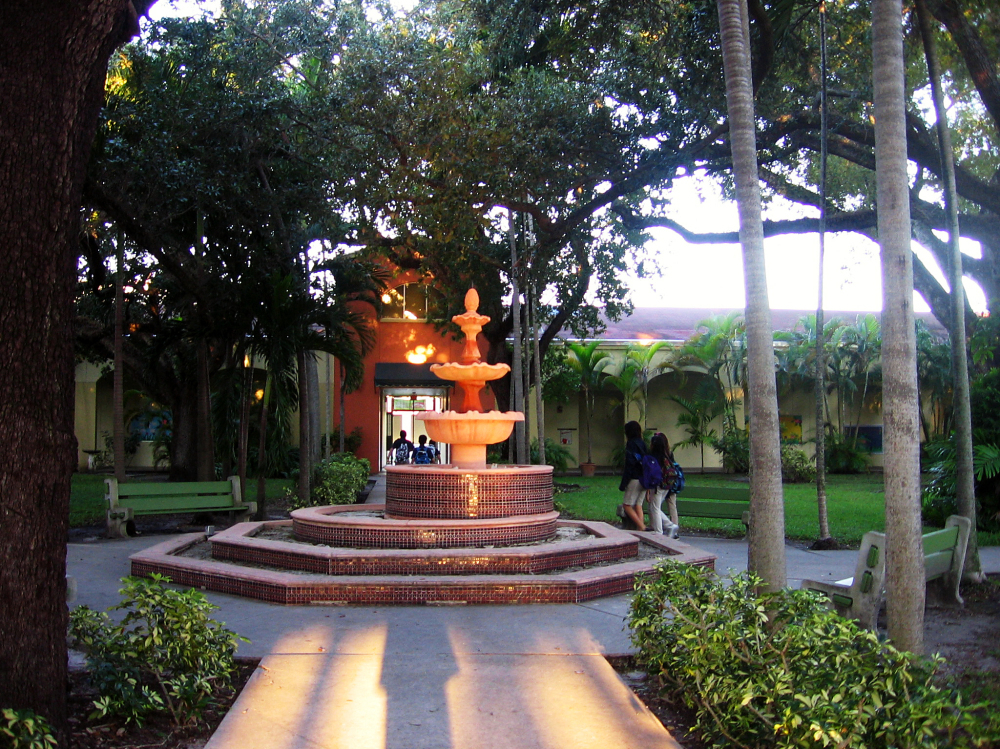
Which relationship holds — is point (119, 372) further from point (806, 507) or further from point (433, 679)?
point (806, 507)

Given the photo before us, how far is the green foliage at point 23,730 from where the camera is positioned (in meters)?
3.23

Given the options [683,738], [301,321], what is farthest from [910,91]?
[683,738]

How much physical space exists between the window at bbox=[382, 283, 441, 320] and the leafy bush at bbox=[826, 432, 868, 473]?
13691mm

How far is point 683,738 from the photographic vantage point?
407 cm

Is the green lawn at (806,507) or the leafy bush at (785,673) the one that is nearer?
the leafy bush at (785,673)

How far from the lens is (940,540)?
6426mm

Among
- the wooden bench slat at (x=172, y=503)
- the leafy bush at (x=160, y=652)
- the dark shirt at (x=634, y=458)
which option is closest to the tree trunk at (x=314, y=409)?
the wooden bench slat at (x=172, y=503)

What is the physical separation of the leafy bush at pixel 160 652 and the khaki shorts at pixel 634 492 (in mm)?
6908

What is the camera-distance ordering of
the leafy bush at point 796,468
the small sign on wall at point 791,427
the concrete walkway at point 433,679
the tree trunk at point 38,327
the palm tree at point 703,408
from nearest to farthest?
1. the tree trunk at point 38,327
2. the concrete walkway at point 433,679
3. the leafy bush at point 796,468
4. the palm tree at point 703,408
5. the small sign on wall at point 791,427

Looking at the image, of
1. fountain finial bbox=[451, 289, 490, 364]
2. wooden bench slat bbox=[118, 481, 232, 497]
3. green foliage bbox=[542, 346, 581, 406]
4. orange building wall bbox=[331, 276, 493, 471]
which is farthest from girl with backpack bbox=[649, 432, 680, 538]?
orange building wall bbox=[331, 276, 493, 471]

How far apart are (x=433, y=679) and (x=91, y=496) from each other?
638 inches

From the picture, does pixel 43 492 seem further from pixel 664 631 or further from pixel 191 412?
pixel 191 412

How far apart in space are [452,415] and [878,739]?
7.18 meters

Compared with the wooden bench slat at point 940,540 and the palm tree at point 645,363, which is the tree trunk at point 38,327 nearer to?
the wooden bench slat at point 940,540
